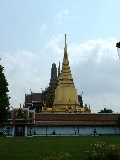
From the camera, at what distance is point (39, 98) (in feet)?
274

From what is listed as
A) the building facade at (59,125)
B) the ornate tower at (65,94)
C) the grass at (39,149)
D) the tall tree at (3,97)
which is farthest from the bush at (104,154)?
the ornate tower at (65,94)

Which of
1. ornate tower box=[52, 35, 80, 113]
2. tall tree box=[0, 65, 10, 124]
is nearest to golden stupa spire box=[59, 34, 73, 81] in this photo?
ornate tower box=[52, 35, 80, 113]

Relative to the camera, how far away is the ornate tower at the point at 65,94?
200 ft

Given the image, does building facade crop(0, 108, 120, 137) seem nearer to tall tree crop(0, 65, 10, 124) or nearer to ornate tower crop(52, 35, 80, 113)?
ornate tower crop(52, 35, 80, 113)

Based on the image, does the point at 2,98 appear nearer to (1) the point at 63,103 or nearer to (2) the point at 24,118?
(2) the point at 24,118

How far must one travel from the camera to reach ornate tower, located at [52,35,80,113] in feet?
200

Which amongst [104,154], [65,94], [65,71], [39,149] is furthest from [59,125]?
[104,154]

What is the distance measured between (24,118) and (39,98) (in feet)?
112

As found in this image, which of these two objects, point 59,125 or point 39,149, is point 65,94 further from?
point 39,149

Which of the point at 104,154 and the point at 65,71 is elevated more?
the point at 65,71

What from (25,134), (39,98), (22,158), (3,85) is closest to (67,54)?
(39,98)

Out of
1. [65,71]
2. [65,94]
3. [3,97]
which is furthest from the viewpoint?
[65,71]

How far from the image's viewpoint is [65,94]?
6462cm

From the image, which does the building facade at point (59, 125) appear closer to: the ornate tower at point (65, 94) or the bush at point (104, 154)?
the ornate tower at point (65, 94)
